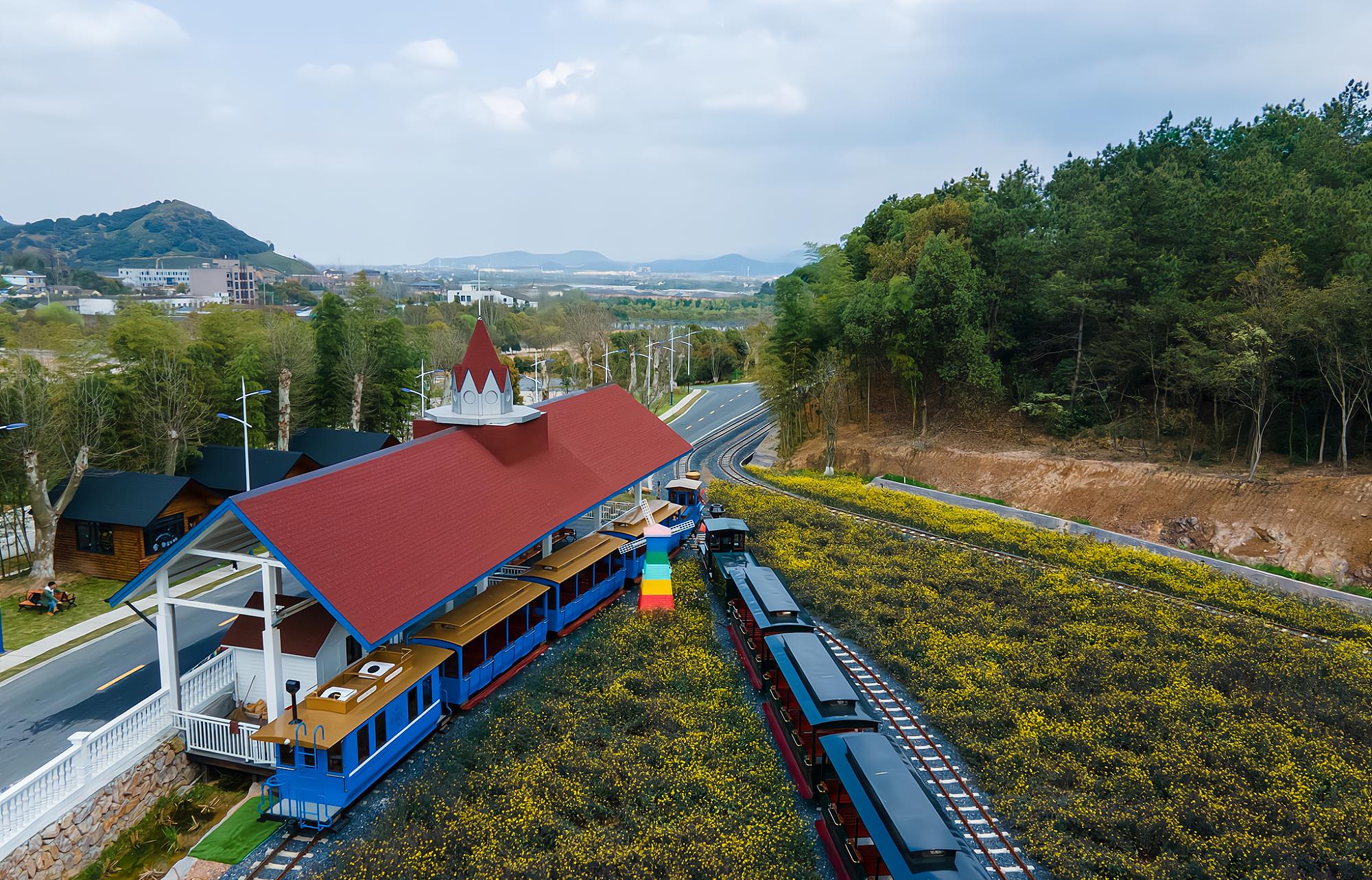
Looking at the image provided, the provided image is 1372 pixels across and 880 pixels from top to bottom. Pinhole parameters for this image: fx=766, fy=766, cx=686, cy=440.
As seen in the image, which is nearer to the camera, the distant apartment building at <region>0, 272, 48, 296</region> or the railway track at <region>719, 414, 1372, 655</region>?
the railway track at <region>719, 414, 1372, 655</region>

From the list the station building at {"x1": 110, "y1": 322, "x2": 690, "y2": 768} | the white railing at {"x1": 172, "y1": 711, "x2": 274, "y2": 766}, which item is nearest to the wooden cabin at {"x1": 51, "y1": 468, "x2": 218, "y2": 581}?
the station building at {"x1": 110, "y1": 322, "x2": 690, "y2": 768}

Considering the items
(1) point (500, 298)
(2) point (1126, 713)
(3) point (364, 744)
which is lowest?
(2) point (1126, 713)

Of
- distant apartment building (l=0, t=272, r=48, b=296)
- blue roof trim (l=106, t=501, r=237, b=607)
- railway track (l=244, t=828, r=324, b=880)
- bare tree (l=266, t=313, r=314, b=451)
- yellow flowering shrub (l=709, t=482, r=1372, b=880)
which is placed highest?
distant apartment building (l=0, t=272, r=48, b=296)

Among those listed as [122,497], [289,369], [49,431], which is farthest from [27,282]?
[122,497]

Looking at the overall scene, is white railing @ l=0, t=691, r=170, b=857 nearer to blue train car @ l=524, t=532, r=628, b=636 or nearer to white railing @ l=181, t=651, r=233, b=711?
white railing @ l=181, t=651, r=233, b=711

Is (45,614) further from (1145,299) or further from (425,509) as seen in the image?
(1145,299)

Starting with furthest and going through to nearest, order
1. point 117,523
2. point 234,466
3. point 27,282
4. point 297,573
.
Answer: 1. point 27,282
2. point 234,466
3. point 117,523
4. point 297,573
